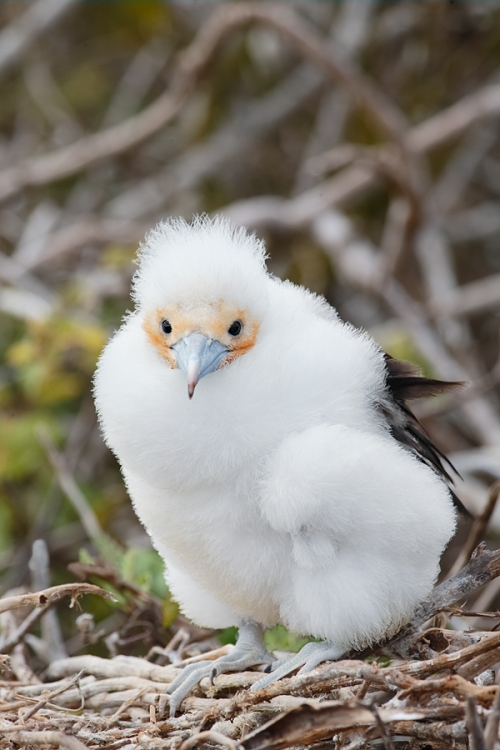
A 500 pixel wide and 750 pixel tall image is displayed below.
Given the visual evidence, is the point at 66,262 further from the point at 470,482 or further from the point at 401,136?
the point at 470,482

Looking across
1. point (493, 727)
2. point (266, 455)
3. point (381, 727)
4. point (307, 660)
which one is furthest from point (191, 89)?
point (493, 727)

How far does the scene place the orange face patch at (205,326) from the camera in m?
2.48

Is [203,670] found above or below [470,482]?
below

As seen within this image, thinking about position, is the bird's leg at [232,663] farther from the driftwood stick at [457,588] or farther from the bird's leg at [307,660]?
the driftwood stick at [457,588]

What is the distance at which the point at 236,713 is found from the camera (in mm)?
2303

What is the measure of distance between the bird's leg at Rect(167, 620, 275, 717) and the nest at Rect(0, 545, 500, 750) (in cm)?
3

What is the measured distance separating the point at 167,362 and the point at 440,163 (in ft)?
14.8

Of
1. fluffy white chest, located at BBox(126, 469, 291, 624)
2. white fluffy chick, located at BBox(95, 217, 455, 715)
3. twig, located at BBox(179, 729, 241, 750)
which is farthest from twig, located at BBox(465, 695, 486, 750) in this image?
fluffy white chest, located at BBox(126, 469, 291, 624)

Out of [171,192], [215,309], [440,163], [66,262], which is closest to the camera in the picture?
[215,309]

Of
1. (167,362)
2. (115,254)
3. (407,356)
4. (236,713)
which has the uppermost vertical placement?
(115,254)

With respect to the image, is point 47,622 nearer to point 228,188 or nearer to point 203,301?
point 203,301

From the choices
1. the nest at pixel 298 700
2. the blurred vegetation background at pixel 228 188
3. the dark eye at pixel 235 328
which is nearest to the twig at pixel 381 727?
the nest at pixel 298 700

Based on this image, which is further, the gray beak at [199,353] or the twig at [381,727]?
the gray beak at [199,353]

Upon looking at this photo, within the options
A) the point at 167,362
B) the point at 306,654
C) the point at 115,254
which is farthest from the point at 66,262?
the point at 306,654
